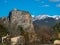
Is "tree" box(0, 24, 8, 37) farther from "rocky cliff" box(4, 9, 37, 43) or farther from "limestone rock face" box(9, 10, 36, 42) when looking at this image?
"limestone rock face" box(9, 10, 36, 42)

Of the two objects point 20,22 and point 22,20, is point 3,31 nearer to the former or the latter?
point 20,22

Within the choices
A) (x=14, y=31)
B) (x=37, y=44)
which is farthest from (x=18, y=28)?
(x=37, y=44)

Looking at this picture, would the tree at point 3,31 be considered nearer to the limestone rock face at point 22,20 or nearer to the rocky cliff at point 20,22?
the rocky cliff at point 20,22

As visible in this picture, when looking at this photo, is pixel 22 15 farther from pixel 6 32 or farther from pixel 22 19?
pixel 6 32

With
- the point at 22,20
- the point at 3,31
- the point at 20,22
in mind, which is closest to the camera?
the point at 3,31

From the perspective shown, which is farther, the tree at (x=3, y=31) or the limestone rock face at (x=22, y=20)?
the limestone rock face at (x=22, y=20)

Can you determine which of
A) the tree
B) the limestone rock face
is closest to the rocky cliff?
the limestone rock face

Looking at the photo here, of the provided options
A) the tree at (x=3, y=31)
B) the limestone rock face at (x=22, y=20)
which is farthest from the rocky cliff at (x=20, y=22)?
the tree at (x=3, y=31)

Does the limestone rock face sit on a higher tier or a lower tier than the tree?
higher

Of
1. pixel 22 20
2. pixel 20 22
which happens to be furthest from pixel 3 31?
pixel 22 20

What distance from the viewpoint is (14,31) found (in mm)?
50281

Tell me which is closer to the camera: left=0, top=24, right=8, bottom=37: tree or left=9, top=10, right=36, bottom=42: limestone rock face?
left=0, top=24, right=8, bottom=37: tree

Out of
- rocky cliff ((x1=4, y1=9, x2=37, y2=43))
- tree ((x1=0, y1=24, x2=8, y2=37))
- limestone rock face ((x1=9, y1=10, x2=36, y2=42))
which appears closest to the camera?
tree ((x1=0, y1=24, x2=8, y2=37))

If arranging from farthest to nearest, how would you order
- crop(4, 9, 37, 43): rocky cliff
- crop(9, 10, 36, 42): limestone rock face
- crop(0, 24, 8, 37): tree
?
crop(9, 10, 36, 42): limestone rock face < crop(4, 9, 37, 43): rocky cliff < crop(0, 24, 8, 37): tree
